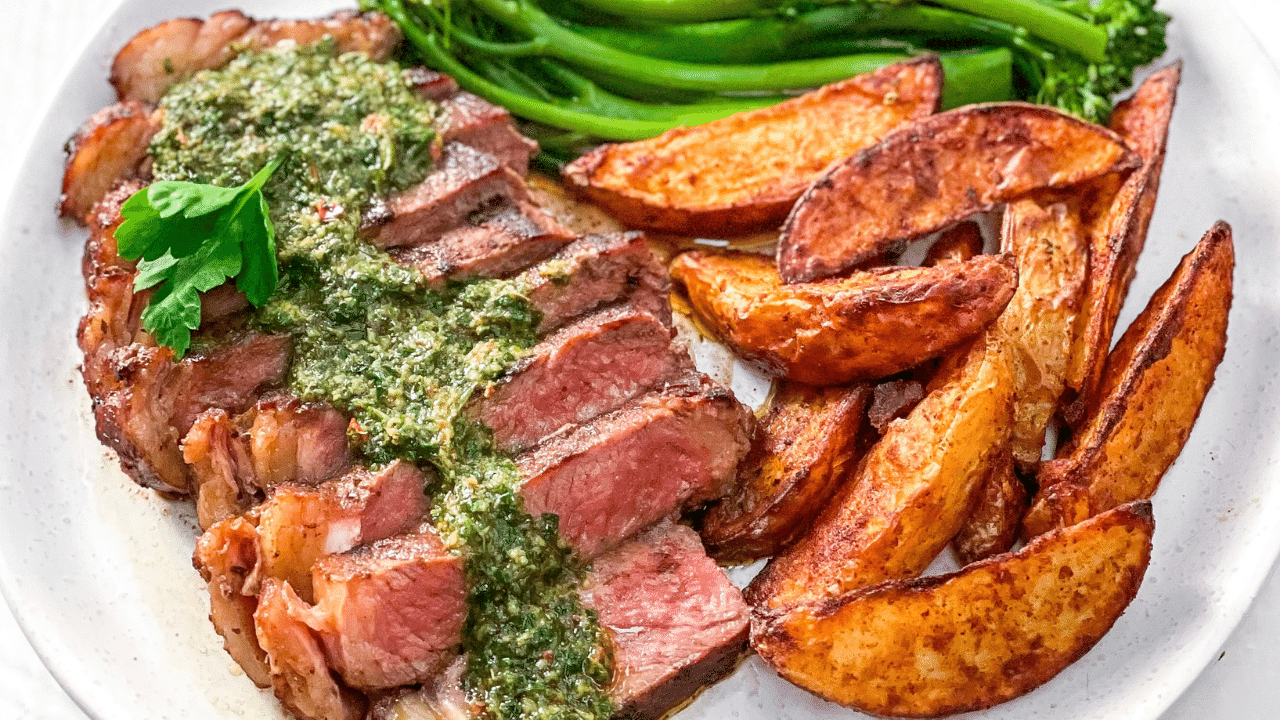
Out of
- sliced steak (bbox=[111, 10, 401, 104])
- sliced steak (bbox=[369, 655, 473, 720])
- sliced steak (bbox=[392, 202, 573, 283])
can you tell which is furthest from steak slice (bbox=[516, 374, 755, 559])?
sliced steak (bbox=[111, 10, 401, 104])

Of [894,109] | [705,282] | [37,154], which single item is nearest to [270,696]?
[705,282]

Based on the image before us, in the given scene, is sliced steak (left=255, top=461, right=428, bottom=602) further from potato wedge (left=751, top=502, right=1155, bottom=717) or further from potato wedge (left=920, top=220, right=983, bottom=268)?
potato wedge (left=920, top=220, right=983, bottom=268)

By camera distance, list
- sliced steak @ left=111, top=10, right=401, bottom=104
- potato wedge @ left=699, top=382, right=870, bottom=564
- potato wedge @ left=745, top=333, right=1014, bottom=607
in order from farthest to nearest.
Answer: sliced steak @ left=111, top=10, right=401, bottom=104 < potato wedge @ left=699, top=382, right=870, bottom=564 < potato wedge @ left=745, top=333, right=1014, bottom=607

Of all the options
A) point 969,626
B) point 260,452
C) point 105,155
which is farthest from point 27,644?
point 969,626

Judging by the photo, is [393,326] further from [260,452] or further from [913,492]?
[913,492]

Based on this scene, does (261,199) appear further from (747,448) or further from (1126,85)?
(1126,85)

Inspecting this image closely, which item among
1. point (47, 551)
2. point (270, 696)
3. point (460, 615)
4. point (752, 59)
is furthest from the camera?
point (752, 59)
